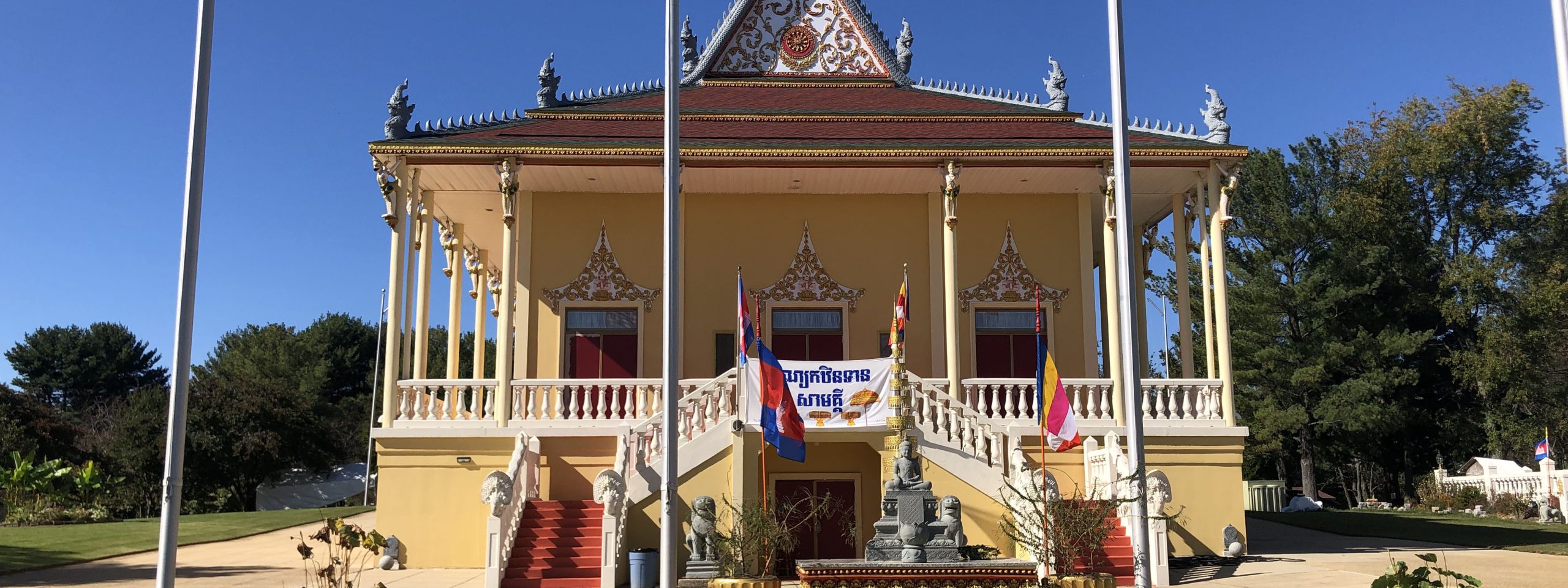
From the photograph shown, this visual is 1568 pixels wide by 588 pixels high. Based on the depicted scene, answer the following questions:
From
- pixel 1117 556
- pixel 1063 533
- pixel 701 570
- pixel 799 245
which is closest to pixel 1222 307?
pixel 1117 556

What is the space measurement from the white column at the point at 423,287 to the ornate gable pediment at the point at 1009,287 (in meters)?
9.32

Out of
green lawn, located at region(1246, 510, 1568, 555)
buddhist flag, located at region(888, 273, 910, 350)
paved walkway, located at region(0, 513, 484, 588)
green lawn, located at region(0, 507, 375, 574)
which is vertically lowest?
paved walkway, located at region(0, 513, 484, 588)

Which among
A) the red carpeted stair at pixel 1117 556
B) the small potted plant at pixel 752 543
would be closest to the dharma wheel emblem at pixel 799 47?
the small potted plant at pixel 752 543

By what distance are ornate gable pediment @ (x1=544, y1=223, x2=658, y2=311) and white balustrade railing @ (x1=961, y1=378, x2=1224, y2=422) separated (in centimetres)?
620

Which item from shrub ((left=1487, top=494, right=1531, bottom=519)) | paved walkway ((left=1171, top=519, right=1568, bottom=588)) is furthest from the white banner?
shrub ((left=1487, top=494, right=1531, bottom=519))

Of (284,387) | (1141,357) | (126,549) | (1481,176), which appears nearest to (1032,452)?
(1141,357)

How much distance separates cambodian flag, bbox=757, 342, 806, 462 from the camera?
49.3ft

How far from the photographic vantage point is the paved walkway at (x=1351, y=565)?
49.5 ft

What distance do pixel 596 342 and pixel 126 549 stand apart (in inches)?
329

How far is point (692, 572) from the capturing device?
50.8ft

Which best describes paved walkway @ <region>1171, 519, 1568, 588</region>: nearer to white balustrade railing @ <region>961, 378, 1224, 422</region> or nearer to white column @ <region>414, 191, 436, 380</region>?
white balustrade railing @ <region>961, 378, 1224, 422</region>

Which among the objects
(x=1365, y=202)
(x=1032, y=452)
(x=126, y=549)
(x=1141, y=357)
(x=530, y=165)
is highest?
(x=1365, y=202)

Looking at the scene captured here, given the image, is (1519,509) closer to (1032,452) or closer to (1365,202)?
A: (1365,202)

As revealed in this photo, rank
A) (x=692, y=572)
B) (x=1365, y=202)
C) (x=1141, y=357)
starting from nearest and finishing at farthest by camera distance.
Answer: (x=692, y=572) → (x=1141, y=357) → (x=1365, y=202)
